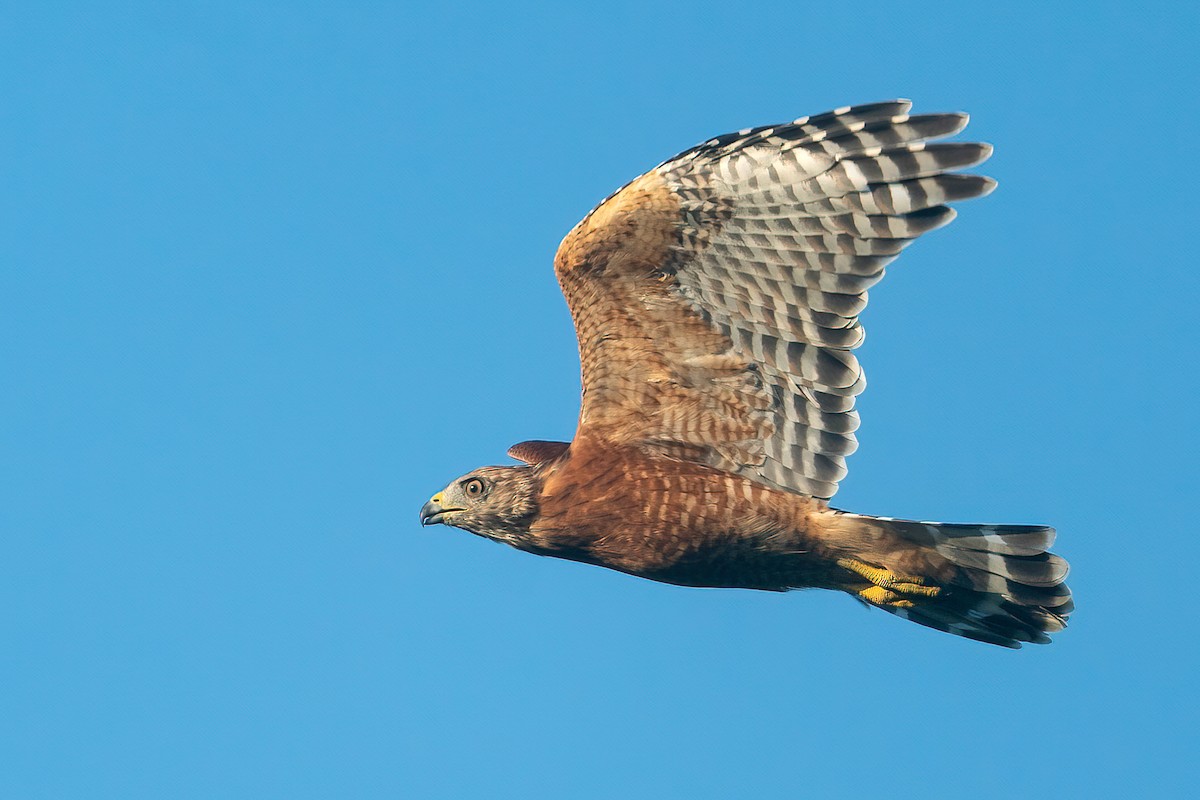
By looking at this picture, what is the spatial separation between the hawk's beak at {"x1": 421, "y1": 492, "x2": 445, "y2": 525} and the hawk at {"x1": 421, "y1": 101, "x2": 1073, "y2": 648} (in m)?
0.13

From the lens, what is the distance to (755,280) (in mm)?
11195

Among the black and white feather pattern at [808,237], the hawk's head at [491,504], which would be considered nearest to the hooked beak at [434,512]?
the hawk's head at [491,504]

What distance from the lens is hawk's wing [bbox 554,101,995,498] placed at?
35.1 ft

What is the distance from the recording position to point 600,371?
37.6 ft

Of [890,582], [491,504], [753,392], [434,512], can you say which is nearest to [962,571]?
[890,582]

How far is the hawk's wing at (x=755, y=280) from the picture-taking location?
10703mm

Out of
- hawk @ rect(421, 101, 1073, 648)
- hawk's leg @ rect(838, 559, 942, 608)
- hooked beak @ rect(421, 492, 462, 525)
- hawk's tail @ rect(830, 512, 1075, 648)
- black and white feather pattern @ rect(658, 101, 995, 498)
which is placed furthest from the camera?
hooked beak @ rect(421, 492, 462, 525)

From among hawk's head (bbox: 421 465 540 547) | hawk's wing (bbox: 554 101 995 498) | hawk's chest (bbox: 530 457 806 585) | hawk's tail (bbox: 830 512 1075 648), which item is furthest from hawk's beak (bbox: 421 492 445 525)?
hawk's tail (bbox: 830 512 1075 648)

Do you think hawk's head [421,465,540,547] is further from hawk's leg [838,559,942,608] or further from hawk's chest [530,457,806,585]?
hawk's leg [838,559,942,608]

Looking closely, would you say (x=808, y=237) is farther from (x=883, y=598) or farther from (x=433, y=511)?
(x=433, y=511)

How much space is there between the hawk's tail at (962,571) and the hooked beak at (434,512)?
2.57m

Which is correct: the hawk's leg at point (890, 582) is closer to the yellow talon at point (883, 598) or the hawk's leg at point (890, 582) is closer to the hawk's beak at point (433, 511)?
the yellow talon at point (883, 598)

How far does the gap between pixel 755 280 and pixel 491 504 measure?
7.15 ft

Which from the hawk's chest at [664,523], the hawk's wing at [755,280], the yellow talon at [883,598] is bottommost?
the yellow talon at [883,598]
